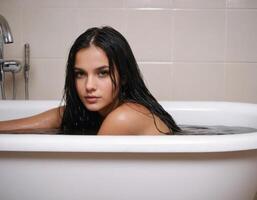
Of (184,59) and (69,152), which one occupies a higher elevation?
(184,59)

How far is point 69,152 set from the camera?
833mm

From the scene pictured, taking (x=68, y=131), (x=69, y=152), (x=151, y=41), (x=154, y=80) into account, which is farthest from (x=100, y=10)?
(x=69, y=152)

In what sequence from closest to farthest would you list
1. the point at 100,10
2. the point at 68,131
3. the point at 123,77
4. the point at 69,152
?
the point at 69,152 → the point at 123,77 → the point at 68,131 → the point at 100,10

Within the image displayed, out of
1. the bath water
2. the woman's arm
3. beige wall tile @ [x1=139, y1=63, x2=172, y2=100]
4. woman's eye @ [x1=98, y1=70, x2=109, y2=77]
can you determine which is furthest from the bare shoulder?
beige wall tile @ [x1=139, y1=63, x2=172, y2=100]

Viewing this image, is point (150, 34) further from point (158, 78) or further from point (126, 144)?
point (126, 144)

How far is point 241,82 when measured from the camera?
68.9 inches

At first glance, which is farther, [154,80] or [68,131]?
[154,80]

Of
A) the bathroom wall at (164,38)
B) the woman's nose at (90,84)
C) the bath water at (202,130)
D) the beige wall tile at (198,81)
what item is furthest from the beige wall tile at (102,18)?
the woman's nose at (90,84)

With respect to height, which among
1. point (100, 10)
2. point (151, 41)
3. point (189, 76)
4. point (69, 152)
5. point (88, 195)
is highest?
point (100, 10)

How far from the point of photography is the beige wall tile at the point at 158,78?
173 centimetres

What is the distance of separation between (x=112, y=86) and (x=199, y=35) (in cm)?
80

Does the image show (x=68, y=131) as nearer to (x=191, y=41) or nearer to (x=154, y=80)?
(x=154, y=80)

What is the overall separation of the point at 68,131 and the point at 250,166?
67 centimetres

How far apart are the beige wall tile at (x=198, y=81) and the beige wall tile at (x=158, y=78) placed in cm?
3
